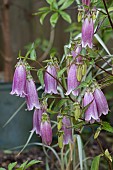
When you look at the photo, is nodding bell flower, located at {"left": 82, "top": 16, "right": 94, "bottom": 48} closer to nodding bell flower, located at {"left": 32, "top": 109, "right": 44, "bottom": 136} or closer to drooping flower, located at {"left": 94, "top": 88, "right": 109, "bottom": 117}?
drooping flower, located at {"left": 94, "top": 88, "right": 109, "bottom": 117}

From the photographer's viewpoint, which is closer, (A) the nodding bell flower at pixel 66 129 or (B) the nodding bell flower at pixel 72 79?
(B) the nodding bell flower at pixel 72 79

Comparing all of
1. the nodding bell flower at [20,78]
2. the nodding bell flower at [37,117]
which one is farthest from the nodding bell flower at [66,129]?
the nodding bell flower at [20,78]

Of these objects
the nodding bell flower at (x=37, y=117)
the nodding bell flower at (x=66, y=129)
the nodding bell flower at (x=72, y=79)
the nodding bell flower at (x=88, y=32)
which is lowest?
the nodding bell flower at (x=66, y=129)

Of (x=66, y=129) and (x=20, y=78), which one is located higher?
(x=20, y=78)

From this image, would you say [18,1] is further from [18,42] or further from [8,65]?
[8,65]

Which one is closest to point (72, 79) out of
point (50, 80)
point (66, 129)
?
point (50, 80)

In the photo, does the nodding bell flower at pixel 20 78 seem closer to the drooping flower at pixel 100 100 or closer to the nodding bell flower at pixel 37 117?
the nodding bell flower at pixel 37 117

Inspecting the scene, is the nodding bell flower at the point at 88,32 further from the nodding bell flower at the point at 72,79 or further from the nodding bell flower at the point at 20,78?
the nodding bell flower at the point at 20,78

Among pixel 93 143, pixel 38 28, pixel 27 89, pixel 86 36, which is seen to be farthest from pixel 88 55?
pixel 38 28

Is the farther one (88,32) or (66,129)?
(66,129)

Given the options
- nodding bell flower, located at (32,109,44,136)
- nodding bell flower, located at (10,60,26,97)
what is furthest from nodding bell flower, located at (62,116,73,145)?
nodding bell flower, located at (10,60,26,97)

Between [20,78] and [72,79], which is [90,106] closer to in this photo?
[72,79]

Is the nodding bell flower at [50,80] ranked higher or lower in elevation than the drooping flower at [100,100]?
higher
